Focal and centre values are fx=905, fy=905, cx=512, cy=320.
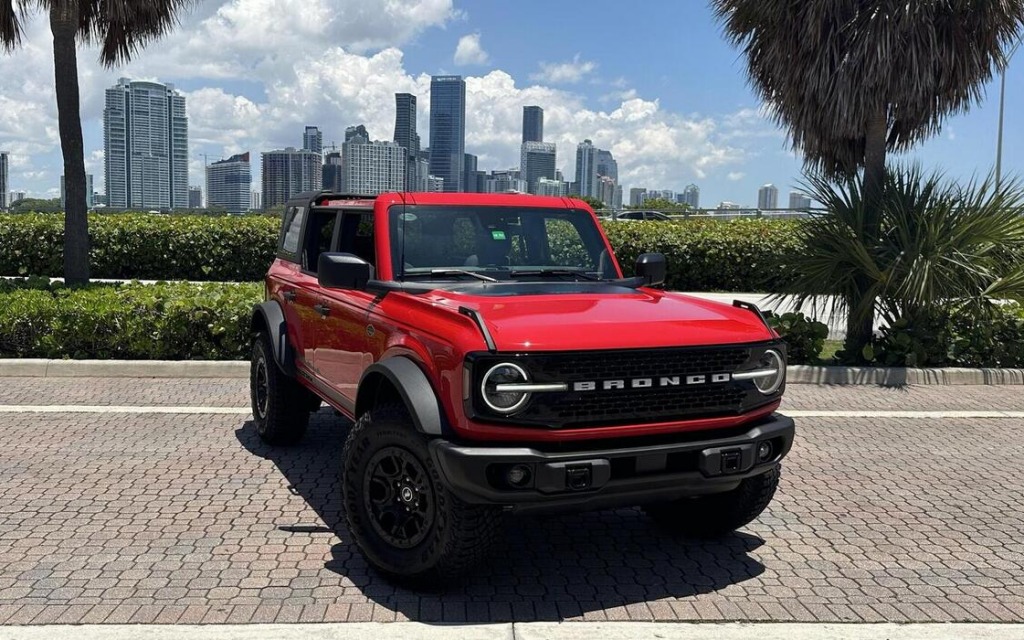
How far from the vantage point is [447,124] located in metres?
9.03

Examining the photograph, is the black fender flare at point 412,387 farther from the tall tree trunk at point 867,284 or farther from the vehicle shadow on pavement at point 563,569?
the tall tree trunk at point 867,284

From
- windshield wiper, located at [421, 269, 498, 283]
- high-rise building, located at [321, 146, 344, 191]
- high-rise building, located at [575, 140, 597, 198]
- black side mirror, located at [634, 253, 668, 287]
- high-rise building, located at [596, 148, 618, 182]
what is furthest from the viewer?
high-rise building, located at [596, 148, 618, 182]

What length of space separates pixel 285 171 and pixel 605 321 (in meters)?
11.3

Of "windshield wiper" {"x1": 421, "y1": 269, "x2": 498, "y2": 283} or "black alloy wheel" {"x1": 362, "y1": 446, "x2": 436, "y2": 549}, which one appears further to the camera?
"windshield wiper" {"x1": 421, "y1": 269, "x2": 498, "y2": 283}

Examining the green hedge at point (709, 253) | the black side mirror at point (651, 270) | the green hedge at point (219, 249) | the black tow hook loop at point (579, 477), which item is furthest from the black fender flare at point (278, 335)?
the green hedge at point (219, 249)

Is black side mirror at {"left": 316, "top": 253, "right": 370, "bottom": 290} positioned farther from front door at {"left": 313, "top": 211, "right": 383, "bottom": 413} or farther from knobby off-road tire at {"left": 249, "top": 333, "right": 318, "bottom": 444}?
knobby off-road tire at {"left": 249, "top": 333, "right": 318, "bottom": 444}

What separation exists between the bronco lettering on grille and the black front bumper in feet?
0.85

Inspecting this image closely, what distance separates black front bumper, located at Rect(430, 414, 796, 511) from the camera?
3750 mm

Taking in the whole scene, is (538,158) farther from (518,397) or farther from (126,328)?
(518,397)

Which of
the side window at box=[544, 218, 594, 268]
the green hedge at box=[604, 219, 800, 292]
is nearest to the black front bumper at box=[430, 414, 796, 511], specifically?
the side window at box=[544, 218, 594, 268]

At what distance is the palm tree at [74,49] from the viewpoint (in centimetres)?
1293

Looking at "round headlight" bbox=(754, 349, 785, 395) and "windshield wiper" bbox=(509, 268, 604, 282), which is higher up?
"windshield wiper" bbox=(509, 268, 604, 282)

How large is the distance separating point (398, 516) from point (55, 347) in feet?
23.0

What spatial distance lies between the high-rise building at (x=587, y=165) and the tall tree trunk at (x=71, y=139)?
68174mm
